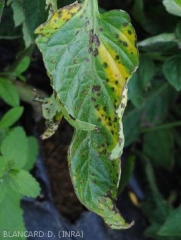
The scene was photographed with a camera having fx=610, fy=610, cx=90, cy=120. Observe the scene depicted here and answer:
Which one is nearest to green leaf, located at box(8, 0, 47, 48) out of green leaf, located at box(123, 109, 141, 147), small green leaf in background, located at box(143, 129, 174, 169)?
green leaf, located at box(123, 109, 141, 147)

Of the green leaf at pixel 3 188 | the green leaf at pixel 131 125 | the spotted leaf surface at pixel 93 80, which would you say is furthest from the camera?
the green leaf at pixel 131 125

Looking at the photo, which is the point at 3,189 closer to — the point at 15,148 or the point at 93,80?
the point at 15,148

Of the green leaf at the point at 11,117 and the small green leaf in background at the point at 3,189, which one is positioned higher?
the green leaf at the point at 11,117

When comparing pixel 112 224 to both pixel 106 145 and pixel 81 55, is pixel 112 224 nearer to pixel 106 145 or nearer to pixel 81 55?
pixel 106 145

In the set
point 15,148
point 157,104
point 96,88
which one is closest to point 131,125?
point 157,104

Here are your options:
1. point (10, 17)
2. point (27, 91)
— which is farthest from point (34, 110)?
point (10, 17)

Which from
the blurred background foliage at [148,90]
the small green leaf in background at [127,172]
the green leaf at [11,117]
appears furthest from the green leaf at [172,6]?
the small green leaf in background at [127,172]

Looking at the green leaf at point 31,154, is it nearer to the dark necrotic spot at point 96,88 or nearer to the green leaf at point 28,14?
the green leaf at point 28,14
